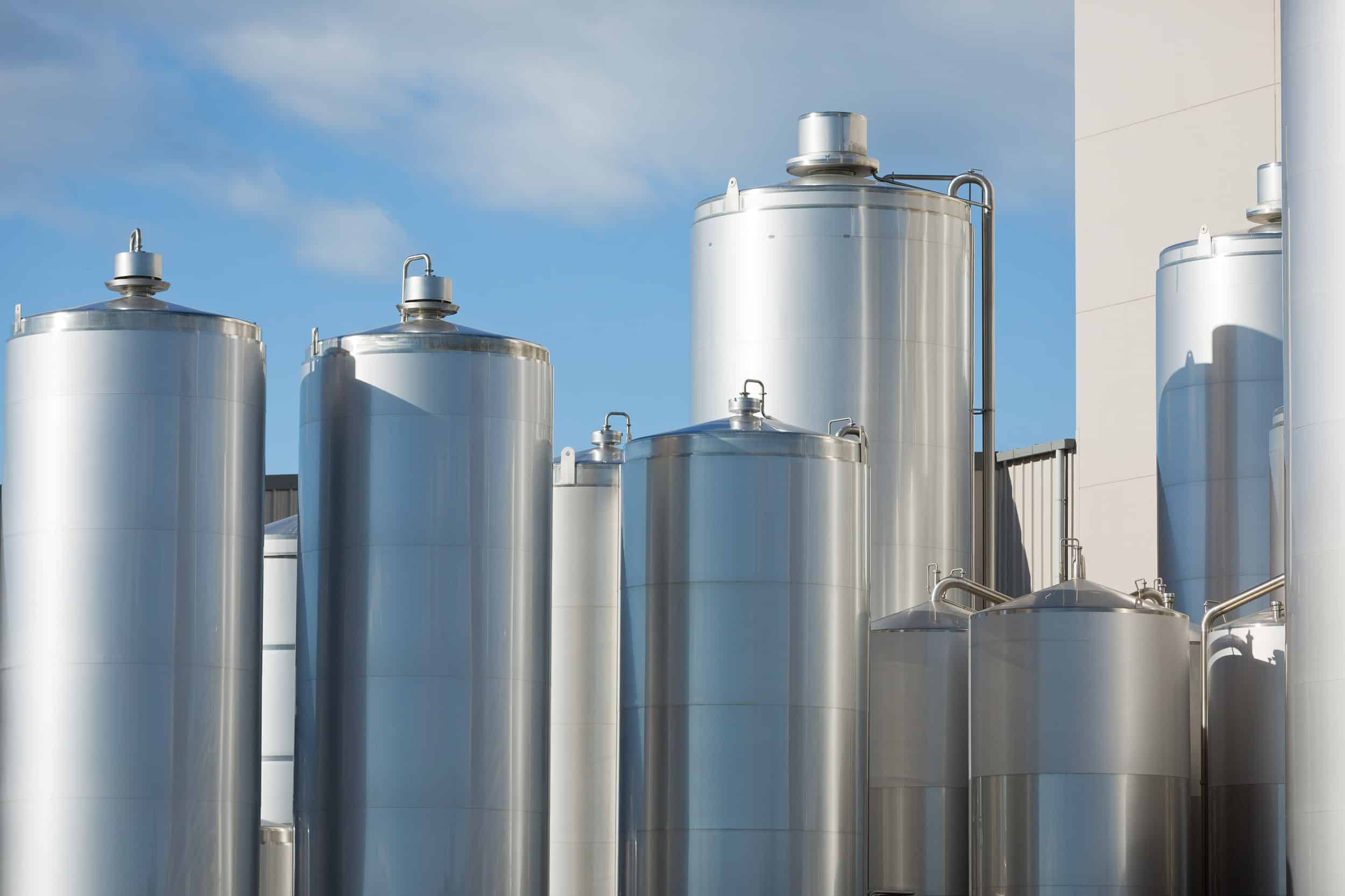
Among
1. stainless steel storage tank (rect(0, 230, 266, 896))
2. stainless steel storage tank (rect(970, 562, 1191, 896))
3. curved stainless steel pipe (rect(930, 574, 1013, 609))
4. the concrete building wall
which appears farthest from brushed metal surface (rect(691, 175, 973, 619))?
stainless steel storage tank (rect(0, 230, 266, 896))

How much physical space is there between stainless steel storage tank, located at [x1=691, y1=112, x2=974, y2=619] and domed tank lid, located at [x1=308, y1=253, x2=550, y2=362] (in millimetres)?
4350

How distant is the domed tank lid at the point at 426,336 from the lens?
19922 mm

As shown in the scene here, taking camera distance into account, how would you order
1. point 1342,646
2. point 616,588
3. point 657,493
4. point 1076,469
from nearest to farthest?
point 1342,646, point 657,493, point 616,588, point 1076,469

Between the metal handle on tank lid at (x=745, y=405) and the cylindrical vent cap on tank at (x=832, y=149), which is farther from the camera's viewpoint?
the cylindrical vent cap on tank at (x=832, y=149)

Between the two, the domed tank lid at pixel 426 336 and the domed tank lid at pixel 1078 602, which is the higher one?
the domed tank lid at pixel 426 336

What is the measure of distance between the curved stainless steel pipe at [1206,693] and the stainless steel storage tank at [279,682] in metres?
9.93

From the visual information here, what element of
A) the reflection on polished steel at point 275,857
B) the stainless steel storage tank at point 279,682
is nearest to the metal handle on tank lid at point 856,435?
the stainless steel storage tank at point 279,682

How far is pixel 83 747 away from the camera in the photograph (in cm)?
1847

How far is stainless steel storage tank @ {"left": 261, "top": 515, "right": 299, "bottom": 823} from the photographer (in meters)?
24.2

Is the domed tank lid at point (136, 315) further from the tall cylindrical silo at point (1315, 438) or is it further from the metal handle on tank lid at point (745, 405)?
the tall cylindrical silo at point (1315, 438)

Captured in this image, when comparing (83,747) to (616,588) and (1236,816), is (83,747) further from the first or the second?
(1236,816)

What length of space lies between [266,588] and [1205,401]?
1099 centimetres

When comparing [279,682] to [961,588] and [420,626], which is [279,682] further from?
[961,588]

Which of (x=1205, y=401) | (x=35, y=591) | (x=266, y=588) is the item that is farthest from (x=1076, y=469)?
(x=35, y=591)
